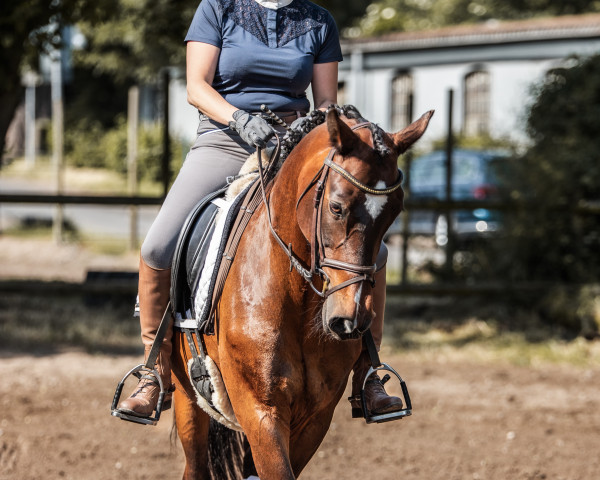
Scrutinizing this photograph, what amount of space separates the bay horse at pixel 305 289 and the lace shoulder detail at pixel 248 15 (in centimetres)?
72

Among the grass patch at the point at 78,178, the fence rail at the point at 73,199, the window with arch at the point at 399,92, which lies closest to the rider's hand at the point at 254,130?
the fence rail at the point at 73,199

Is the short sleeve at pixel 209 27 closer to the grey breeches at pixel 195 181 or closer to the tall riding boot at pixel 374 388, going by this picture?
the grey breeches at pixel 195 181

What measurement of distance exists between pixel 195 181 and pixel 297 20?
0.85 meters

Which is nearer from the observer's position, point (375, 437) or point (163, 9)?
point (375, 437)

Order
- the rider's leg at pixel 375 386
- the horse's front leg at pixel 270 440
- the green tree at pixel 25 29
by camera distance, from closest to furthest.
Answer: the horse's front leg at pixel 270 440
the rider's leg at pixel 375 386
the green tree at pixel 25 29

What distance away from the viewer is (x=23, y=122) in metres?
43.6

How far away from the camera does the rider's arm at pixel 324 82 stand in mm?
3943

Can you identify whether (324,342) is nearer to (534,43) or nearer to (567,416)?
(567,416)

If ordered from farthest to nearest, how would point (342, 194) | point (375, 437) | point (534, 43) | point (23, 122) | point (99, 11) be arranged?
point (23, 122) < point (534, 43) < point (99, 11) < point (375, 437) < point (342, 194)

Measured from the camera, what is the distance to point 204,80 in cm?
376

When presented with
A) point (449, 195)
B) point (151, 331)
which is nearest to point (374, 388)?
point (151, 331)

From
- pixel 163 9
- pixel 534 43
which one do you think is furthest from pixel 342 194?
pixel 534 43

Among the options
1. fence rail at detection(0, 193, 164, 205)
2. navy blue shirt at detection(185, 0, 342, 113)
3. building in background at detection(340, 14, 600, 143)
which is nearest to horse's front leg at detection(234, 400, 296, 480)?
navy blue shirt at detection(185, 0, 342, 113)

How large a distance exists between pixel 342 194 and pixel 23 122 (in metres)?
43.4
